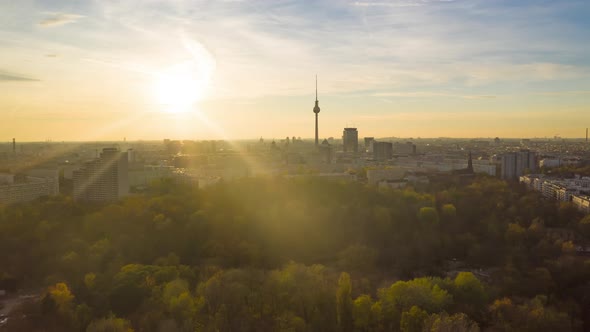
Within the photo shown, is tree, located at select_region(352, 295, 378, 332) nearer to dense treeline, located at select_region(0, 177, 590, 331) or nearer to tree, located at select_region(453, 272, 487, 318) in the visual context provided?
dense treeline, located at select_region(0, 177, 590, 331)

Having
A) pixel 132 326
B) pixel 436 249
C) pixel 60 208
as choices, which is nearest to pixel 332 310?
pixel 132 326

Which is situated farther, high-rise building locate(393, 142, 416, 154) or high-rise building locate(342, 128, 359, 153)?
high-rise building locate(342, 128, 359, 153)

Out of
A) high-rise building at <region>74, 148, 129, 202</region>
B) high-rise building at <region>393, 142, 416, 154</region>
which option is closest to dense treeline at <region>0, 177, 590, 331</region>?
high-rise building at <region>74, 148, 129, 202</region>

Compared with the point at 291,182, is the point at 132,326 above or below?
below

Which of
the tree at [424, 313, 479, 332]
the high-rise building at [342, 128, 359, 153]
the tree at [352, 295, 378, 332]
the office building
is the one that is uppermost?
the high-rise building at [342, 128, 359, 153]

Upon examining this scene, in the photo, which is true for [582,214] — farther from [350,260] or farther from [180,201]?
[180,201]

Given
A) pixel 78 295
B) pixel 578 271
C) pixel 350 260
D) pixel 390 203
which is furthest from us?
pixel 390 203

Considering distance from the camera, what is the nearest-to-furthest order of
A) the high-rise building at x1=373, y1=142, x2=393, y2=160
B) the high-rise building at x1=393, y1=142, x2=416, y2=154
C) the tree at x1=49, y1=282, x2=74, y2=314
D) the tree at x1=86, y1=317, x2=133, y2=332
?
the tree at x1=86, y1=317, x2=133, y2=332 < the tree at x1=49, y1=282, x2=74, y2=314 < the high-rise building at x1=373, y1=142, x2=393, y2=160 < the high-rise building at x1=393, y1=142, x2=416, y2=154

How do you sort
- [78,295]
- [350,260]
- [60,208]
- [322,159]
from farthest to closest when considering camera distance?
[322,159]
[60,208]
[350,260]
[78,295]

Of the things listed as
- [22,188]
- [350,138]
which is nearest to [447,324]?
[22,188]

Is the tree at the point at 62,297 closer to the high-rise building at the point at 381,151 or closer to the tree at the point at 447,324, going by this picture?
the tree at the point at 447,324
